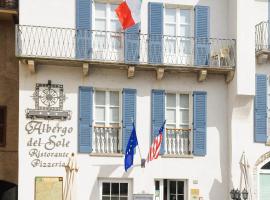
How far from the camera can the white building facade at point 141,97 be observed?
2117 centimetres

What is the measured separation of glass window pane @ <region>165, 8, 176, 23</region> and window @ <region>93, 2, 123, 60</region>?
1565mm

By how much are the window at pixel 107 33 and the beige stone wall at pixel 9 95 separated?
111 inches

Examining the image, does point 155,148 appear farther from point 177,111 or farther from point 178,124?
point 177,111

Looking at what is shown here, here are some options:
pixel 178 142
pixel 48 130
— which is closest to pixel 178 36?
pixel 178 142

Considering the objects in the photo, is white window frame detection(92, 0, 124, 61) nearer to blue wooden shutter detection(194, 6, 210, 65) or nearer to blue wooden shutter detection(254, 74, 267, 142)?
blue wooden shutter detection(194, 6, 210, 65)

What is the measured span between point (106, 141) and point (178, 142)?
225cm

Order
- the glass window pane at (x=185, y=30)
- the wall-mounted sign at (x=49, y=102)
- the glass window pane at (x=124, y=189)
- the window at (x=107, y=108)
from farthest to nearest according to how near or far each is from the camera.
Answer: the glass window pane at (x=185, y=30) < the window at (x=107, y=108) < the glass window pane at (x=124, y=189) < the wall-mounted sign at (x=49, y=102)

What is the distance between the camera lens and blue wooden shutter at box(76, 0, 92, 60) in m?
21.5

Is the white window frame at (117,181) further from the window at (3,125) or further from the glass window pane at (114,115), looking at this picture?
the window at (3,125)

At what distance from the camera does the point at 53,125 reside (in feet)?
69.5

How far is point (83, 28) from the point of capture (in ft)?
71.0

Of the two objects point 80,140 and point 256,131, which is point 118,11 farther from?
point 256,131

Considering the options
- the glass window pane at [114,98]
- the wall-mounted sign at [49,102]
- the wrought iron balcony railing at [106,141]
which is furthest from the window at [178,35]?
the wall-mounted sign at [49,102]

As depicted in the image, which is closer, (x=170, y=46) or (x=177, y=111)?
(x=177, y=111)
